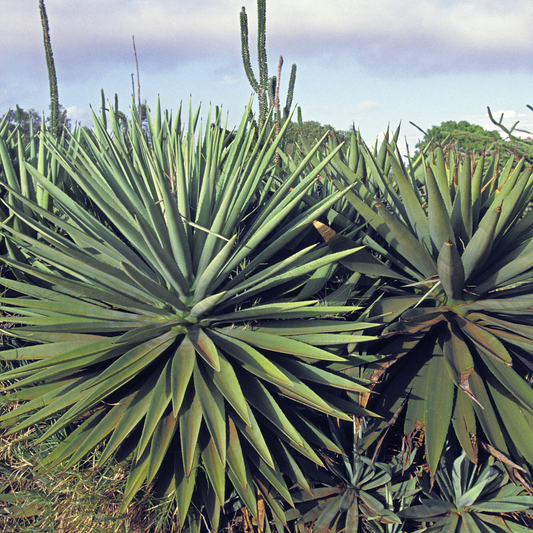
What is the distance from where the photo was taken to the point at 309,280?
243cm

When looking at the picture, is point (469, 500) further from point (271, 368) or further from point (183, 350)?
point (183, 350)

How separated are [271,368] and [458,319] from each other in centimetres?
105

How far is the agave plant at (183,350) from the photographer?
1.96m

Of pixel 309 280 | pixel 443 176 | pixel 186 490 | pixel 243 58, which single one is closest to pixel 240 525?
pixel 186 490

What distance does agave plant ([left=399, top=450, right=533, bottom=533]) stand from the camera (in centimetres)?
227

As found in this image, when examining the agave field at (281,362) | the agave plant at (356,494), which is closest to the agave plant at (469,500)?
the agave field at (281,362)

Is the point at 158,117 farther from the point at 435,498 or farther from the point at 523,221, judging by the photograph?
the point at 435,498

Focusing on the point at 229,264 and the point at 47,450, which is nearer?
the point at 229,264

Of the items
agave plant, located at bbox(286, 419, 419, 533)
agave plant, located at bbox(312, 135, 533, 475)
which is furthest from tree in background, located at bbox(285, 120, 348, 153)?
agave plant, located at bbox(286, 419, 419, 533)

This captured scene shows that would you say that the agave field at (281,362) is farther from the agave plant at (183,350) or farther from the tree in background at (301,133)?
the tree in background at (301,133)

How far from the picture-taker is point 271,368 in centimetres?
194

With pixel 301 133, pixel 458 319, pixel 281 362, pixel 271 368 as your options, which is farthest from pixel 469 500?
pixel 301 133

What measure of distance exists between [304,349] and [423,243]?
3.28 feet

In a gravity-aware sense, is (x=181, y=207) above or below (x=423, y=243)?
above
